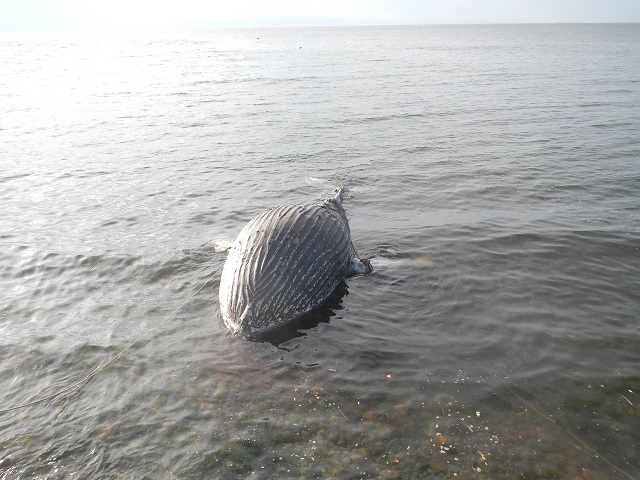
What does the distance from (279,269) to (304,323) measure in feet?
3.26

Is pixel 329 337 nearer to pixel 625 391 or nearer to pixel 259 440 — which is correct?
pixel 259 440

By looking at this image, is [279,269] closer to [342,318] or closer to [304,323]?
[304,323]

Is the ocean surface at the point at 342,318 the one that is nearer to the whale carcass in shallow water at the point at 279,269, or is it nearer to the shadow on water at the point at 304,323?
the shadow on water at the point at 304,323

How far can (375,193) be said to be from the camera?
1422cm

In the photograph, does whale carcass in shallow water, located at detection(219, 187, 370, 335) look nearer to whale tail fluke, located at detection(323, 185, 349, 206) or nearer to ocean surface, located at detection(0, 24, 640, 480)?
ocean surface, located at detection(0, 24, 640, 480)

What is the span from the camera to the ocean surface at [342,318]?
545 centimetres

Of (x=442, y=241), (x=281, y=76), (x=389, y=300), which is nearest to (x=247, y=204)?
(x=442, y=241)

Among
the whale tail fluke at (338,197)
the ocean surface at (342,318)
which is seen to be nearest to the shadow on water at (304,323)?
the ocean surface at (342,318)

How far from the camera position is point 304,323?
7559 mm

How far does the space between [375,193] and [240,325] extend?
7.96m

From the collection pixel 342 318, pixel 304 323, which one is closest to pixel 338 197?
pixel 342 318

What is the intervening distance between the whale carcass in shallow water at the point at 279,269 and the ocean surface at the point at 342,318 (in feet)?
1.16

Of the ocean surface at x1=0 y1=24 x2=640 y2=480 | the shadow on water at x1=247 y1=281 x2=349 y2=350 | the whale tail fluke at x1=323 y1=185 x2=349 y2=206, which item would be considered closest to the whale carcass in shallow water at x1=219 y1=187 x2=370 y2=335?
the shadow on water at x1=247 y1=281 x2=349 y2=350

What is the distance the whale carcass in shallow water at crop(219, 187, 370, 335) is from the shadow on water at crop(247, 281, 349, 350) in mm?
92
